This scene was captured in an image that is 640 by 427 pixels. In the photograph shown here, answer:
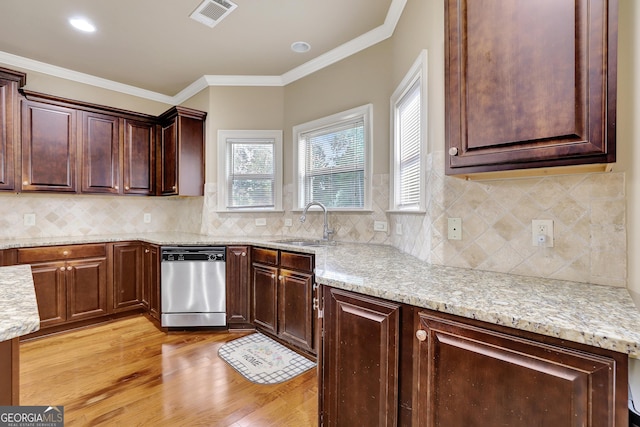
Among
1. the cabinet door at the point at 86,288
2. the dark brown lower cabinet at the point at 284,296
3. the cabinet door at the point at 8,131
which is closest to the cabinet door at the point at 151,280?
the cabinet door at the point at 86,288

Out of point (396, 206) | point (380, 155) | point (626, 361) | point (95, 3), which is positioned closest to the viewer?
point (626, 361)

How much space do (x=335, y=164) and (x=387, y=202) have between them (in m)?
0.74

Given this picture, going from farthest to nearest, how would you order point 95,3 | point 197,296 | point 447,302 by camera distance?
point 197,296
point 95,3
point 447,302

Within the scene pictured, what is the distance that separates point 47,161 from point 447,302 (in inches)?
148

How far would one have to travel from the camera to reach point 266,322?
109 inches

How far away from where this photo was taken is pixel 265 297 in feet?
9.11

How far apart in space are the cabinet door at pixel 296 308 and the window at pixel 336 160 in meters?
0.87

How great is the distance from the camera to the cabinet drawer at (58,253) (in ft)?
8.82

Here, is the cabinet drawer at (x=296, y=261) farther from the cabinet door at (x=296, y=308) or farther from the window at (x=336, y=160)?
the window at (x=336, y=160)

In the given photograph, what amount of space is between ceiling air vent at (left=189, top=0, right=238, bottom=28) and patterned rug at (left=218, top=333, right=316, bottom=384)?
2.75m

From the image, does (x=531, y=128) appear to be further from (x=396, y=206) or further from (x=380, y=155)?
(x=380, y=155)

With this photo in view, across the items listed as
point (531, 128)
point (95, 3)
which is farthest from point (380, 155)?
point (95, 3)

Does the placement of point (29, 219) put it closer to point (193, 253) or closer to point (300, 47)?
point (193, 253)

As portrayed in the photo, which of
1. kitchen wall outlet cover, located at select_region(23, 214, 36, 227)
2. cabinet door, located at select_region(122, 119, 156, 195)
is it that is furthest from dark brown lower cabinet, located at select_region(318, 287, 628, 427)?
kitchen wall outlet cover, located at select_region(23, 214, 36, 227)
